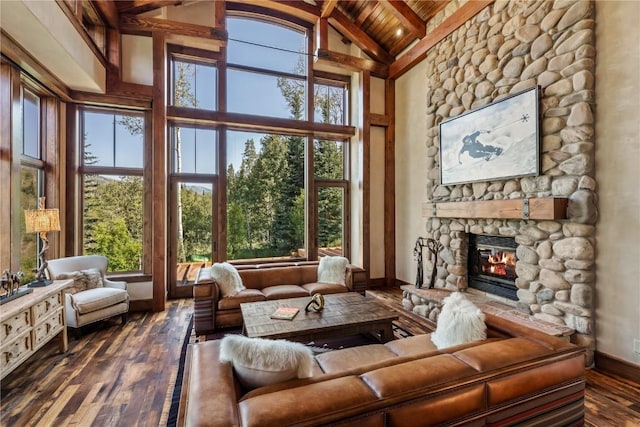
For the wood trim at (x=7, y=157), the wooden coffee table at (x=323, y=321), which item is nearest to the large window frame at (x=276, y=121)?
the wood trim at (x=7, y=157)

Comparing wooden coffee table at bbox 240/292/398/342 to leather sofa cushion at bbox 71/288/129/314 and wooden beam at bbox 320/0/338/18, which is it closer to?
leather sofa cushion at bbox 71/288/129/314

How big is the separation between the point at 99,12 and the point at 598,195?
643 centimetres

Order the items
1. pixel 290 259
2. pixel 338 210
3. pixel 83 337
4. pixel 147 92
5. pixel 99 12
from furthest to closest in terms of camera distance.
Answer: pixel 338 210
pixel 290 259
pixel 147 92
pixel 99 12
pixel 83 337

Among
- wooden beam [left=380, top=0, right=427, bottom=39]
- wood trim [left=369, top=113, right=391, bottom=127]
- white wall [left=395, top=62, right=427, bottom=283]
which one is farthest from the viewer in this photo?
wood trim [left=369, top=113, right=391, bottom=127]

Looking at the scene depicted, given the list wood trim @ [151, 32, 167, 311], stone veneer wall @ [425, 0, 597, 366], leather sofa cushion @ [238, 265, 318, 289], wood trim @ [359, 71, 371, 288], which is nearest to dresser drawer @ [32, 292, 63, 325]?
wood trim @ [151, 32, 167, 311]

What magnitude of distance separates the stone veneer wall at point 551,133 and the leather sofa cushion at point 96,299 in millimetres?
4798

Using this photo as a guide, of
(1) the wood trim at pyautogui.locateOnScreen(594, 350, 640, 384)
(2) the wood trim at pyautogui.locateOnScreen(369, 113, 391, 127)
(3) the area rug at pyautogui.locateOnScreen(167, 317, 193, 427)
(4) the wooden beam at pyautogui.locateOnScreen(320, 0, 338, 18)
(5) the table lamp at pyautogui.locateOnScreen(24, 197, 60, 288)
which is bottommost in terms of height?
(3) the area rug at pyautogui.locateOnScreen(167, 317, 193, 427)

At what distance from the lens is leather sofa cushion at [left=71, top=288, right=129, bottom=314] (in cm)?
336

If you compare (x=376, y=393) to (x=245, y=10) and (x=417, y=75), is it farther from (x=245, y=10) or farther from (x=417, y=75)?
(x=245, y=10)

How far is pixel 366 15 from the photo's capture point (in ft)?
17.6

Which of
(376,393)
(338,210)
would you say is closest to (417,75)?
(338,210)

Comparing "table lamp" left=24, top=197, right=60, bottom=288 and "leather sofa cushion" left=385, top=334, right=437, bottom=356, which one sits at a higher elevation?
"table lamp" left=24, top=197, right=60, bottom=288

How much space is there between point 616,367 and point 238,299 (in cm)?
390

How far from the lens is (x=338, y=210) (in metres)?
6.10
